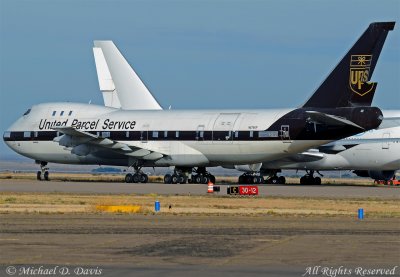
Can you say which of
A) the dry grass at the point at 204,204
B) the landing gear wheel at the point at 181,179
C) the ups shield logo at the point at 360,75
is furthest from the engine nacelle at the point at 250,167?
the dry grass at the point at 204,204

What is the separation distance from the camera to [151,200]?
1657 inches

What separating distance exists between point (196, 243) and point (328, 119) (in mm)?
37620

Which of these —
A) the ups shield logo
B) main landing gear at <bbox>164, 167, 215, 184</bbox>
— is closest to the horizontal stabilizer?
the ups shield logo

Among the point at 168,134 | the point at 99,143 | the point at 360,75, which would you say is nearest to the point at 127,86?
the point at 99,143

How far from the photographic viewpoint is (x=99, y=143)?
66.8m

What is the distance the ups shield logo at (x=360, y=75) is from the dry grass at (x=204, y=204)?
18276mm

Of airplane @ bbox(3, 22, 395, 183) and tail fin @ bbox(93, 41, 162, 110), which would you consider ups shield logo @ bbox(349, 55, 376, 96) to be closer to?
airplane @ bbox(3, 22, 395, 183)

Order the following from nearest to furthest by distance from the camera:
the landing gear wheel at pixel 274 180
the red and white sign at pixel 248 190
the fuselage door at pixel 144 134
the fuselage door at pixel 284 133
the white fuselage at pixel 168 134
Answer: the red and white sign at pixel 248 190 → the fuselage door at pixel 284 133 → the white fuselage at pixel 168 134 → the fuselage door at pixel 144 134 → the landing gear wheel at pixel 274 180

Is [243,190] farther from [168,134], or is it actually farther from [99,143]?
[99,143]

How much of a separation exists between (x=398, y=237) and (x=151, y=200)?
18459 millimetres

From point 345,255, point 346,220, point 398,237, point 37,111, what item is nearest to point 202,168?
point 37,111

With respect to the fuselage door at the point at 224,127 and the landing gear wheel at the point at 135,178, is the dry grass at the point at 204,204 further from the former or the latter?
the landing gear wheel at the point at 135,178

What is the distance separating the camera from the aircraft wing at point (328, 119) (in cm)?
5919

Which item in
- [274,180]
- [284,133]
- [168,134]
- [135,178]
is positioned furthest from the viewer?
[274,180]
